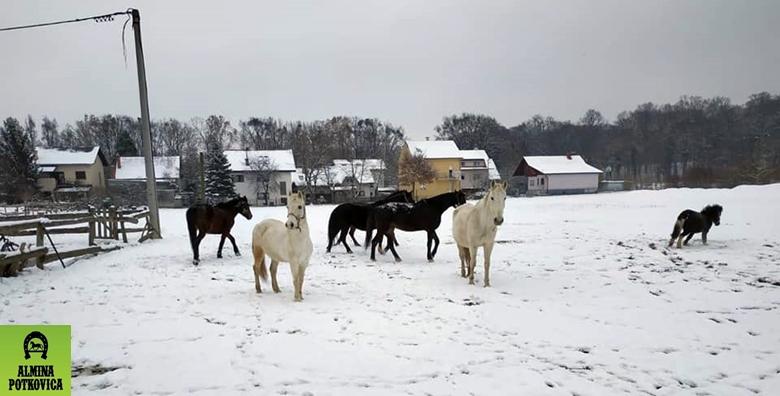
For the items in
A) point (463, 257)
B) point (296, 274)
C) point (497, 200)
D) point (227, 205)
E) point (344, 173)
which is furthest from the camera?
point (344, 173)

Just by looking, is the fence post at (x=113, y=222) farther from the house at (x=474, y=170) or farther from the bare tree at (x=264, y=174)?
the house at (x=474, y=170)

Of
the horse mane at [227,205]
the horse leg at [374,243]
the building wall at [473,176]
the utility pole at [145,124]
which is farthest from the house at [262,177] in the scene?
the horse leg at [374,243]

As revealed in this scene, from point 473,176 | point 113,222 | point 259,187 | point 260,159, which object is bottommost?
point 113,222

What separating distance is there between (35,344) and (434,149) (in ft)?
172

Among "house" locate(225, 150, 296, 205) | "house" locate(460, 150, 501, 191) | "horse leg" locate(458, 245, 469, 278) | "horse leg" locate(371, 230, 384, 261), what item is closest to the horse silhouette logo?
"horse leg" locate(458, 245, 469, 278)

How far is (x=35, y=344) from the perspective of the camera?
2.75 meters

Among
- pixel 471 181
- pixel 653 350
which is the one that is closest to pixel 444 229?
pixel 653 350

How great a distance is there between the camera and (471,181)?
5472cm

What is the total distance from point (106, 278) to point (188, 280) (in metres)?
1.58

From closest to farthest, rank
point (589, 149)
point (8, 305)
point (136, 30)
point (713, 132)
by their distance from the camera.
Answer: point (8, 305), point (136, 30), point (713, 132), point (589, 149)

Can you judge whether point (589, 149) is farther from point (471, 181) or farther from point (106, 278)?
point (106, 278)

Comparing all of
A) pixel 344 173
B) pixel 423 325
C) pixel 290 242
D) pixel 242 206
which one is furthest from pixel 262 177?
pixel 423 325

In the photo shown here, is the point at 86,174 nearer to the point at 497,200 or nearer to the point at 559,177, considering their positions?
the point at 497,200

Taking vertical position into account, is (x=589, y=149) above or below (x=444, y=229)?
above
